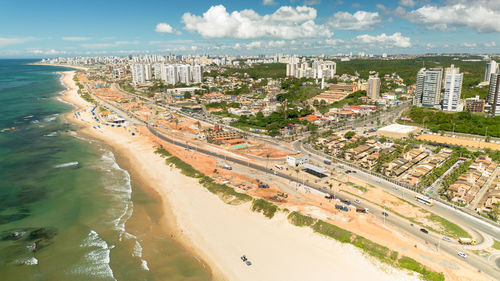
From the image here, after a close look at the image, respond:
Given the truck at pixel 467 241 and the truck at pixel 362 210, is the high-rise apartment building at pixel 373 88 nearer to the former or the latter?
the truck at pixel 362 210

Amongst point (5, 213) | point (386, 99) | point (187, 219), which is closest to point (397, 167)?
point (187, 219)

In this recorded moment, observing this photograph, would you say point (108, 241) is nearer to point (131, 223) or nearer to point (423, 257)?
point (131, 223)

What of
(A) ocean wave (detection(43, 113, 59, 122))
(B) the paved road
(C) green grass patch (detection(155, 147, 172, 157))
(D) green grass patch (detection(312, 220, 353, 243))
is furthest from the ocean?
(A) ocean wave (detection(43, 113, 59, 122))

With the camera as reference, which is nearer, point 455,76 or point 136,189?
point 136,189

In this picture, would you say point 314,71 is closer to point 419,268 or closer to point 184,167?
point 184,167

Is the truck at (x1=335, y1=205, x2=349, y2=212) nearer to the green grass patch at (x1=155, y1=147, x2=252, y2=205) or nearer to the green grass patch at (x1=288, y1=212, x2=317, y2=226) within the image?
the green grass patch at (x1=288, y1=212, x2=317, y2=226)

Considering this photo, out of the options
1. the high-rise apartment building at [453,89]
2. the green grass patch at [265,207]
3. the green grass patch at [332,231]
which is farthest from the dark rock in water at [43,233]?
the high-rise apartment building at [453,89]

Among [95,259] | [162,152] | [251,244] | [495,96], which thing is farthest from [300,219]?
[495,96]
